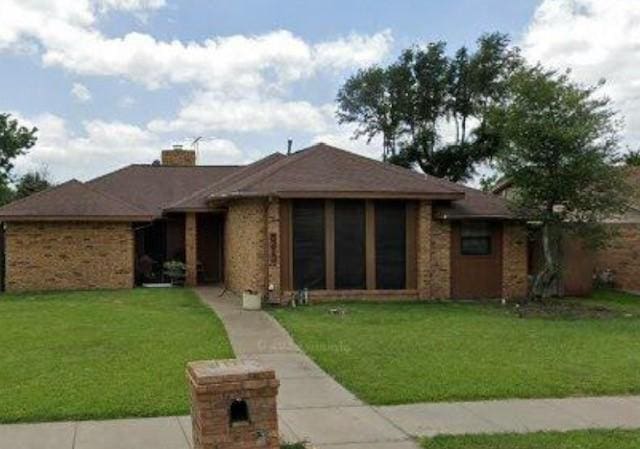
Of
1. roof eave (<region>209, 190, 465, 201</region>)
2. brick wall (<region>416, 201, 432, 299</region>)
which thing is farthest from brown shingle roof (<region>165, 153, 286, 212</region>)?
brick wall (<region>416, 201, 432, 299</region>)

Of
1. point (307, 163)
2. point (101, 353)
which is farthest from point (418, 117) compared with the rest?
point (101, 353)

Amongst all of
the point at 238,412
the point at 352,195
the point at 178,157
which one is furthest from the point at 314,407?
the point at 178,157

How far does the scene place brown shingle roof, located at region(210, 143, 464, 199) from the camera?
18.6 meters

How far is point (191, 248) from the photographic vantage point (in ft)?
81.1

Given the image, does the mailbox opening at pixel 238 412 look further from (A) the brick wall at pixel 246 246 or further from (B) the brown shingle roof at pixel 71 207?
(B) the brown shingle roof at pixel 71 207

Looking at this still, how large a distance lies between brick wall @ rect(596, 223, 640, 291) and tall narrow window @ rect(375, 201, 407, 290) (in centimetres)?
871

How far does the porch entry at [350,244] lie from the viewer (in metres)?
19.0

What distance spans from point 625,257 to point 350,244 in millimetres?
11255

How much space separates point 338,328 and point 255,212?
18.9ft

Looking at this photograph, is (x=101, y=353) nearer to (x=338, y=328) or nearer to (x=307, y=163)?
(x=338, y=328)

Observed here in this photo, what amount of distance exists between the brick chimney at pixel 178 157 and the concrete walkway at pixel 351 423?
26705 millimetres

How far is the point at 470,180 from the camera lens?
49.8 m

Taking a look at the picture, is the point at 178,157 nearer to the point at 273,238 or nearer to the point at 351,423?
the point at 273,238

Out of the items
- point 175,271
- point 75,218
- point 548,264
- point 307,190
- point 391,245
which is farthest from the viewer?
point 175,271
